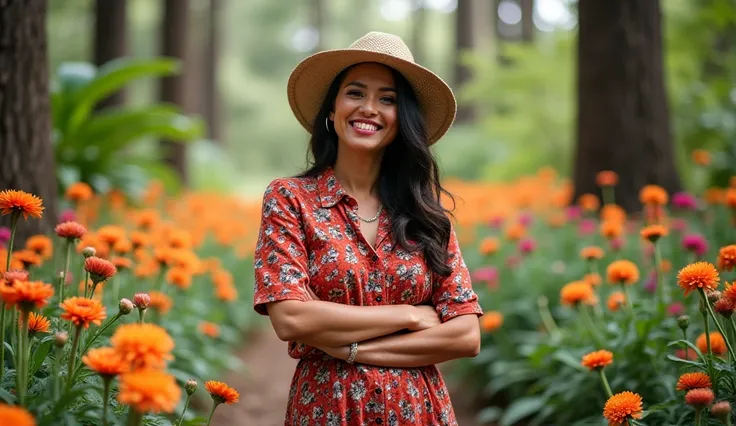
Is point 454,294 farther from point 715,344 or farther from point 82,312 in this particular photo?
point 82,312

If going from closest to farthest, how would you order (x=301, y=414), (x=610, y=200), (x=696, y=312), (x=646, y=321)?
1. (x=301, y=414)
2. (x=646, y=321)
3. (x=696, y=312)
4. (x=610, y=200)

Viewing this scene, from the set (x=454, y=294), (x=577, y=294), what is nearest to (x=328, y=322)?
(x=454, y=294)

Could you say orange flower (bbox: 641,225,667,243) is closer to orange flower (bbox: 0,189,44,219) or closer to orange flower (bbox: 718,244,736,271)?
orange flower (bbox: 718,244,736,271)

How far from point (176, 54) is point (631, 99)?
6.14 m

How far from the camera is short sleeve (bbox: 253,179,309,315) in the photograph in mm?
1966

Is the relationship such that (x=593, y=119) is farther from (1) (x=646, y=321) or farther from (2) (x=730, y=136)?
(1) (x=646, y=321)

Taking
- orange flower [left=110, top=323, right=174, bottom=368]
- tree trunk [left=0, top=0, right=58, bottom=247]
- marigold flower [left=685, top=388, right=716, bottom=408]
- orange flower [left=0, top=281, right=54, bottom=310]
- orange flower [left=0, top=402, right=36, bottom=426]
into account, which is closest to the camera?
orange flower [left=0, top=402, right=36, bottom=426]

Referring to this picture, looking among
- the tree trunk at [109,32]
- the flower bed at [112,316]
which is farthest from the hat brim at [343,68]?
the tree trunk at [109,32]

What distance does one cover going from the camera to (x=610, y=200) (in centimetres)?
534

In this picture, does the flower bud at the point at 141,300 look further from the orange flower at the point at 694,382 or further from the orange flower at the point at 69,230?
the orange flower at the point at 694,382

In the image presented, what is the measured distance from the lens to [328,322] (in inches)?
76.3

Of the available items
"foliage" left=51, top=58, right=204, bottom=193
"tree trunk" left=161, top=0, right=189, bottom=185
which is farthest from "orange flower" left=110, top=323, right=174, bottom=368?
"tree trunk" left=161, top=0, right=189, bottom=185

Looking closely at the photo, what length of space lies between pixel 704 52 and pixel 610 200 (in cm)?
411

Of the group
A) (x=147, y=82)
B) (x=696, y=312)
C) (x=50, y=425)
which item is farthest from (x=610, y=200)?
(x=147, y=82)
